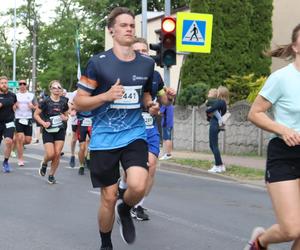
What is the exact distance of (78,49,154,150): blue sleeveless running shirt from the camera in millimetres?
5219

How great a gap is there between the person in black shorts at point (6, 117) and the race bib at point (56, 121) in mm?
2223

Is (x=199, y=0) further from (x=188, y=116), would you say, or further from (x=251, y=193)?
(x=251, y=193)

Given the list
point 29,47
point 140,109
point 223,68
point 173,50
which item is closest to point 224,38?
point 223,68

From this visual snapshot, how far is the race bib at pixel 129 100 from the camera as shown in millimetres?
5250

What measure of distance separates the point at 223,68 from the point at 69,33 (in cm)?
3275

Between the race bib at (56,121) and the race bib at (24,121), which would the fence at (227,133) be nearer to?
the race bib at (24,121)

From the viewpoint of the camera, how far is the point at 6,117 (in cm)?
1305

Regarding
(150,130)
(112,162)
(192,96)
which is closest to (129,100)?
(112,162)

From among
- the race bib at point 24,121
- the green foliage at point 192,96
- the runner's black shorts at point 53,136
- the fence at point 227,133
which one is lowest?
the fence at point 227,133

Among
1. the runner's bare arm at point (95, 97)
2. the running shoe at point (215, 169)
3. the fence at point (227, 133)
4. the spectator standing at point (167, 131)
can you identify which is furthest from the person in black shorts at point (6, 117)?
the runner's bare arm at point (95, 97)

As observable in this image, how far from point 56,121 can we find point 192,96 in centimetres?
1103

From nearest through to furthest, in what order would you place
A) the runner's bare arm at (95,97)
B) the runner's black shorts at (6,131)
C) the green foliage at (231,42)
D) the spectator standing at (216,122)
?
the runner's bare arm at (95,97), the runner's black shorts at (6,131), the spectator standing at (216,122), the green foliage at (231,42)

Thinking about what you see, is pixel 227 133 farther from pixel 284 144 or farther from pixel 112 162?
pixel 284 144

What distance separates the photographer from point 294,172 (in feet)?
14.4
